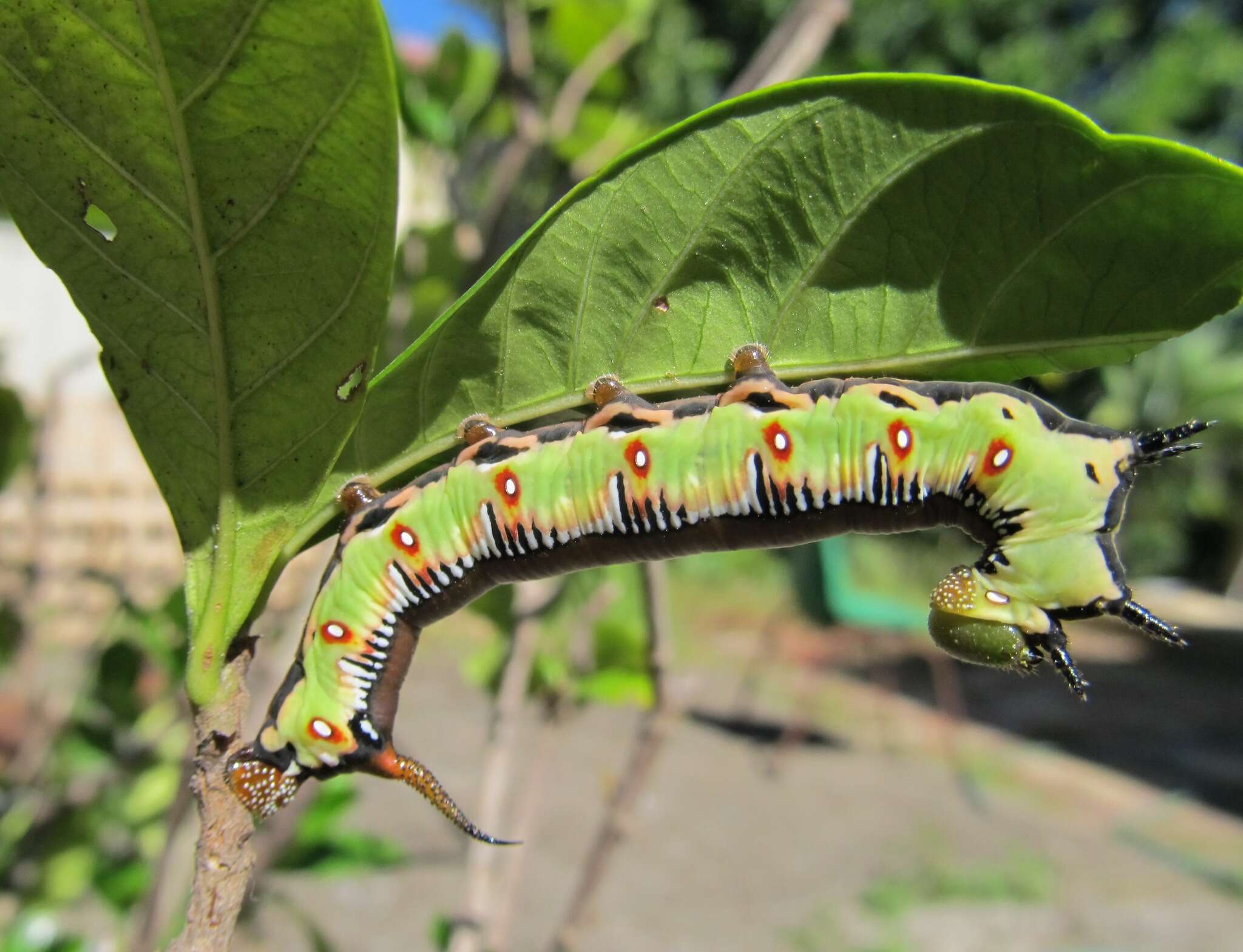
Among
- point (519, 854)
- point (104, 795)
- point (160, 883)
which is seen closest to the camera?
point (160, 883)

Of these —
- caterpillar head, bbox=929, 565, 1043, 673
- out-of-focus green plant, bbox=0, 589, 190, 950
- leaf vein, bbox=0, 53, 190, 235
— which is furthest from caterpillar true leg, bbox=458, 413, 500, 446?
out-of-focus green plant, bbox=0, 589, 190, 950

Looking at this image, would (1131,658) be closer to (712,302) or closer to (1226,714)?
(1226,714)

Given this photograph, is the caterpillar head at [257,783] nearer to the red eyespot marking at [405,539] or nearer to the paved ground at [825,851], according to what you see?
the red eyespot marking at [405,539]

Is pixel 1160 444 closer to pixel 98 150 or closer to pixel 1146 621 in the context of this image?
pixel 1146 621

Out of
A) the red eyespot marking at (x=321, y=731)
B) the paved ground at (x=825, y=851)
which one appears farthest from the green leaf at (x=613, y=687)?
the paved ground at (x=825, y=851)

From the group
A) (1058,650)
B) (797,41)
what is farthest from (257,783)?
(797,41)

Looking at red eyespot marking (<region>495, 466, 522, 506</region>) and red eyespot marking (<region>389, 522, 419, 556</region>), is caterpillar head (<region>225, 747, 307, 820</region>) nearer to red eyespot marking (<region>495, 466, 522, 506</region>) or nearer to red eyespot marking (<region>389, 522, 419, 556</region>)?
red eyespot marking (<region>389, 522, 419, 556</region>)

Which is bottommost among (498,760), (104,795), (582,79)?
(104,795)
